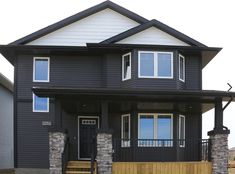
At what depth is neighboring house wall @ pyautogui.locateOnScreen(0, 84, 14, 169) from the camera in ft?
104

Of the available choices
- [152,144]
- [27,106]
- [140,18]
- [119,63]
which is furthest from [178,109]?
[27,106]

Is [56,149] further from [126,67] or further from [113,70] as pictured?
[126,67]

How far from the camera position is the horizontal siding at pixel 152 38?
79.6 ft

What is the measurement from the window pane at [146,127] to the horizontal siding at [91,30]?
554cm

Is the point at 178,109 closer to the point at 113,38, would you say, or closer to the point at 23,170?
the point at 113,38

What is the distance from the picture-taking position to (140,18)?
2583cm

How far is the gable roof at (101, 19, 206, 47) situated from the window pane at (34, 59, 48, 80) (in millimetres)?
3522

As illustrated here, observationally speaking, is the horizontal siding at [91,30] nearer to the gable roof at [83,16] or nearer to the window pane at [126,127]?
the gable roof at [83,16]

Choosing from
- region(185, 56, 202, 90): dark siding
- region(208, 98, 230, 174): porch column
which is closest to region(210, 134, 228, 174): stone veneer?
region(208, 98, 230, 174): porch column

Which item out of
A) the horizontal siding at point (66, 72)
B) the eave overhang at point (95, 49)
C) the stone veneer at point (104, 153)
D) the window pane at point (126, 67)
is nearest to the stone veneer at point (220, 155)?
the stone veneer at point (104, 153)

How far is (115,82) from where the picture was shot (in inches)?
945

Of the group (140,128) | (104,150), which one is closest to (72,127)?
(140,128)

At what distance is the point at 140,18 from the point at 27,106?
7.79 meters

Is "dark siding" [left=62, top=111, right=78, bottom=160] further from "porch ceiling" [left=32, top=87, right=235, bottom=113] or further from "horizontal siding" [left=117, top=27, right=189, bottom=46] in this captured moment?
"porch ceiling" [left=32, top=87, right=235, bottom=113]
